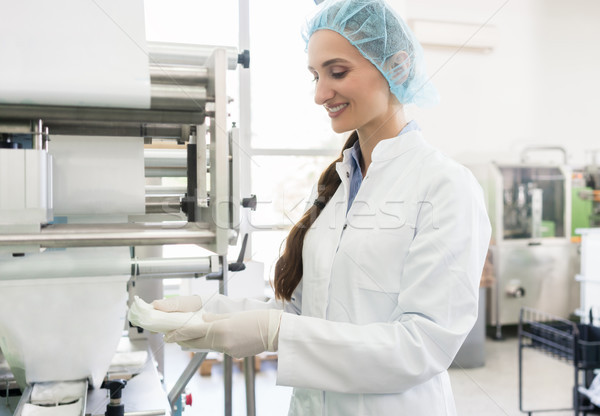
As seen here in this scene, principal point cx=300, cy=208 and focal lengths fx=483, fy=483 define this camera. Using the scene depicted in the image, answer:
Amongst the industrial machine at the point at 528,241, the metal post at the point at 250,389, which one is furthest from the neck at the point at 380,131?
the industrial machine at the point at 528,241

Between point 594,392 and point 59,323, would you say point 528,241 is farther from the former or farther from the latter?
point 59,323

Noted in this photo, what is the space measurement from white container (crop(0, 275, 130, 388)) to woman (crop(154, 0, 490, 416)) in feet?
0.34

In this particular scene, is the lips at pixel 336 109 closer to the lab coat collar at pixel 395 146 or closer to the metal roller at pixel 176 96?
the lab coat collar at pixel 395 146

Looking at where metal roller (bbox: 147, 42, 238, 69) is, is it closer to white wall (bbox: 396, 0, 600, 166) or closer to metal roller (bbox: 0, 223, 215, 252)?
metal roller (bbox: 0, 223, 215, 252)

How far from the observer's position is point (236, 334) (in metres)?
0.78

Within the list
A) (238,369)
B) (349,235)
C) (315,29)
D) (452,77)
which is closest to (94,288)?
(349,235)

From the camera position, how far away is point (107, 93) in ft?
2.03

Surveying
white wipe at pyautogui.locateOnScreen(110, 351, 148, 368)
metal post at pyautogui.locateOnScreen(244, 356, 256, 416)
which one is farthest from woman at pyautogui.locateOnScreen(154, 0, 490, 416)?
metal post at pyautogui.locateOnScreen(244, 356, 256, 416)

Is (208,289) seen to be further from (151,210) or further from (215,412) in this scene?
(151,210)

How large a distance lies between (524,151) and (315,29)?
141 inches

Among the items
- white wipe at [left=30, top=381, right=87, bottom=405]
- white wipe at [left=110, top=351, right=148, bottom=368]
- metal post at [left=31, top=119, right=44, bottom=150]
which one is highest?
metal post at [left=31, top=119, right=44, bottom=150]

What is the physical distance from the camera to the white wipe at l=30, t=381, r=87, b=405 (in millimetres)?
847

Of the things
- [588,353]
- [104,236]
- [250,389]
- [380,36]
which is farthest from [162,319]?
[588,353]

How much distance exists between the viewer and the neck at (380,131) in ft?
3.22
